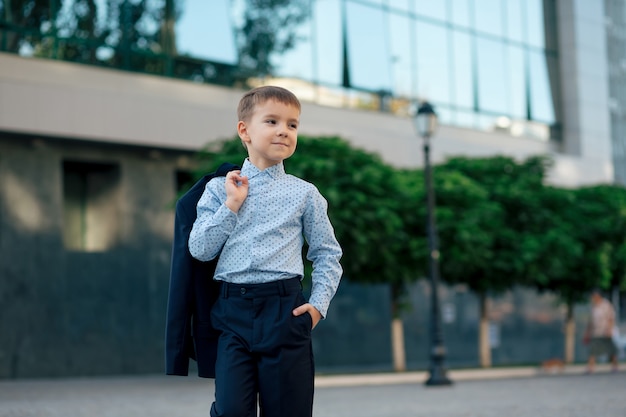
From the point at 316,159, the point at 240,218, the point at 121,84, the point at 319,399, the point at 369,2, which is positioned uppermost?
the point at 369,2

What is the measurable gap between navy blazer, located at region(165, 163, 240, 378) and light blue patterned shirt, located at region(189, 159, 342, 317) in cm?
9

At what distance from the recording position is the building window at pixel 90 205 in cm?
2389

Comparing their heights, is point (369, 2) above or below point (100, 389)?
above

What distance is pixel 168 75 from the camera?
2447 cm

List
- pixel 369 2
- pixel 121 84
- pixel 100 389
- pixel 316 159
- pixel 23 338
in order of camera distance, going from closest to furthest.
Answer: pixel 100 389, pixel 316 159, pixel 23 338, pixel 121 84, pixel 369 2

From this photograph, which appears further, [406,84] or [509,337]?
[509,337]

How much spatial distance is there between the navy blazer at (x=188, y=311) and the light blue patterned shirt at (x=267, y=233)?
0.31 ft

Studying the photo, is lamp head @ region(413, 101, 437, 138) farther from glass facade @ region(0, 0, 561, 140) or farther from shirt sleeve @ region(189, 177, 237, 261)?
shirt sleeve @ region(189, 177, 237, 261)

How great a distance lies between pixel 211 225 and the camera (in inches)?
174

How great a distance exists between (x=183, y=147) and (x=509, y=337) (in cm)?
1443

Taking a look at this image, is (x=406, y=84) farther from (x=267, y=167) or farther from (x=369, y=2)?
(x=267, y=167)

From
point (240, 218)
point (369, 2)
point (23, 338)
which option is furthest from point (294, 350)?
point (369, 2)

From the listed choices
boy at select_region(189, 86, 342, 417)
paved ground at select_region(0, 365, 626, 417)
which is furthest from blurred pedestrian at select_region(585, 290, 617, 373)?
boy at select_region(189, 86, 342, 417)

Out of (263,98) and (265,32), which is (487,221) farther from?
(263,98)
